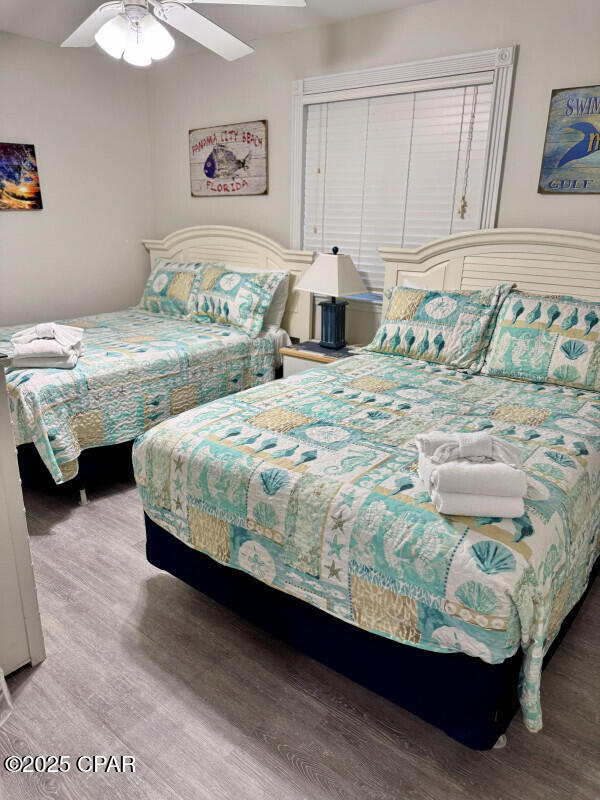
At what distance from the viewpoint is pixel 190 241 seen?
436 centimetres

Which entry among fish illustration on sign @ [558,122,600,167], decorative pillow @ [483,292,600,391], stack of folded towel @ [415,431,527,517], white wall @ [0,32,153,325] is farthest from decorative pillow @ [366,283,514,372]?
white wall @ [0,32,153,325]

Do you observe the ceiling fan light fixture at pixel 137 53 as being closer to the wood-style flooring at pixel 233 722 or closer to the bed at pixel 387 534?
the bed at pixel 387 534

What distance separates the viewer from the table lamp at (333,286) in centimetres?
326

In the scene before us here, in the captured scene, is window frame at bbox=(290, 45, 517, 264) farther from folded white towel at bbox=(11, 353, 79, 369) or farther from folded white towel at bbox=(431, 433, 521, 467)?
folded white towel at bbox=(11, 353, 79, 369)

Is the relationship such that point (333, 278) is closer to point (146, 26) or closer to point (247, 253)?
point (247, 253)

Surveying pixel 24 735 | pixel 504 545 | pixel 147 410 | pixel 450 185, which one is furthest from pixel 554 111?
pixel 24 735

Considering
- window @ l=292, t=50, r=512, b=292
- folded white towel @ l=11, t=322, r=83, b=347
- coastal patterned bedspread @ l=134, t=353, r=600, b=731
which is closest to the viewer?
coastal patterned bedspread @ l=134, t=353, r=600, b=731

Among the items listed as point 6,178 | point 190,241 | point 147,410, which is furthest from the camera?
point 190,241

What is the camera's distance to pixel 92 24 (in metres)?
2.60

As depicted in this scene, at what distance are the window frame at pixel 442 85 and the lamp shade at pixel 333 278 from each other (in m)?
0.35

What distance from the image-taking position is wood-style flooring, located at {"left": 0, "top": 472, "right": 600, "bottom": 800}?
142cm

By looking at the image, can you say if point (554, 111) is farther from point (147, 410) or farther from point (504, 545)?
point (147, 410)

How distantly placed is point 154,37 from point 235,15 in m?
1.02

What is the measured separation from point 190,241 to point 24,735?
141 inches
